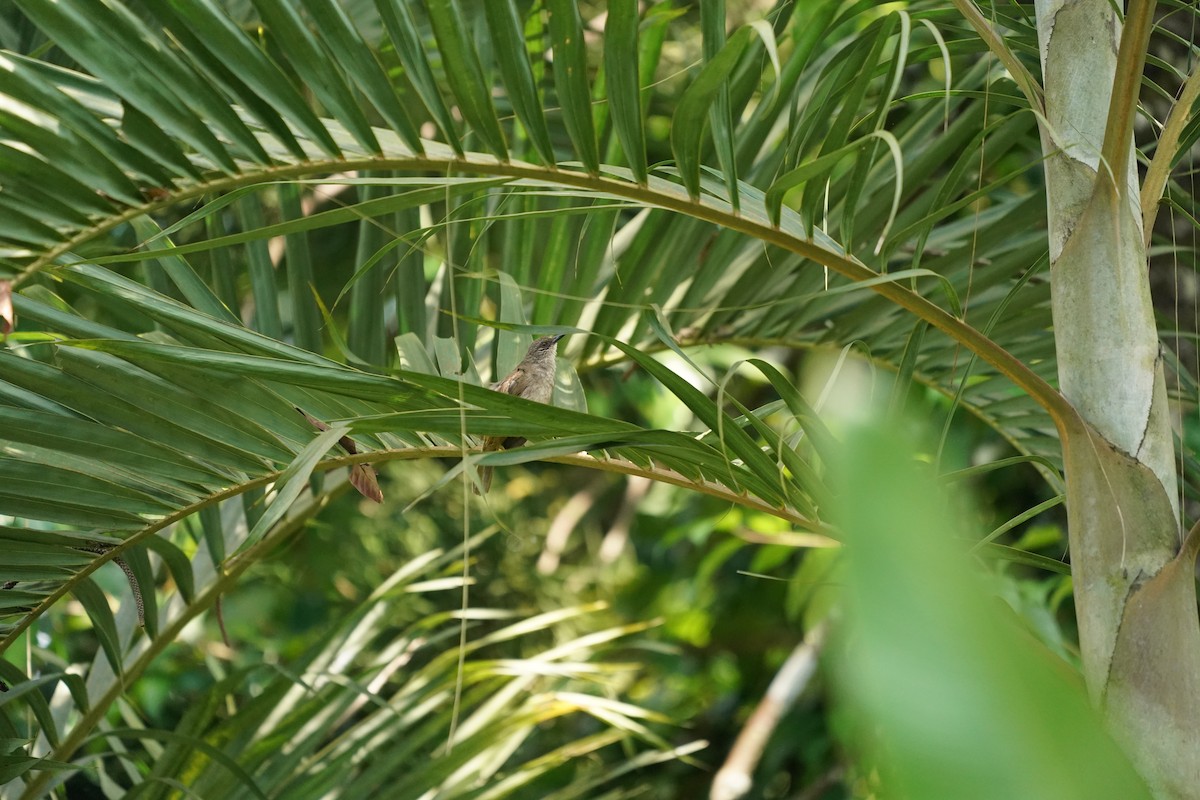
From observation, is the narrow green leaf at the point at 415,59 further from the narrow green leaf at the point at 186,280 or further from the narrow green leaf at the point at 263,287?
the narrow green leaf at the point at 263,287

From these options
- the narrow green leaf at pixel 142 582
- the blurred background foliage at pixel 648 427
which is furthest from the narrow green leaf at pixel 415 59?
the narrow green leaf at pixel 142 582

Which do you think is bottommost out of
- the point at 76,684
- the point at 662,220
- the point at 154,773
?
the point at 154,773

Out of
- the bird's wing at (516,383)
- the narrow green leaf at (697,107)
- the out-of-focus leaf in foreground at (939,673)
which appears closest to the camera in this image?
the out-of-focus leaf in foreground at (939,673)

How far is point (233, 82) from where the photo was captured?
41cm

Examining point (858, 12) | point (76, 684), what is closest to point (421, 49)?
point (858, 12)

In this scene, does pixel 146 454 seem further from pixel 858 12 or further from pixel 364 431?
pixel 858 12

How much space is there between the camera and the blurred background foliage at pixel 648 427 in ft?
0.50

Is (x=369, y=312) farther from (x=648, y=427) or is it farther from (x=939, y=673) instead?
(x=939, y=673)

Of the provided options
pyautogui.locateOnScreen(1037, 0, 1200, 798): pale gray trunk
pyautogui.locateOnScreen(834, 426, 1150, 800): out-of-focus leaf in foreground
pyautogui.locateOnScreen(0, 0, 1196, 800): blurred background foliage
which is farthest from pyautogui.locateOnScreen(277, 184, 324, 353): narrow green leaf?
pyautogui.locateOnScreen(834, 426, 1150, 800): out-of-focus leaf in foreground

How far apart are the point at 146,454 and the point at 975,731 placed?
53cm

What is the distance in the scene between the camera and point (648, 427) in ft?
2.96

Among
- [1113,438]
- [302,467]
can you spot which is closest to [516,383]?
[302,467]

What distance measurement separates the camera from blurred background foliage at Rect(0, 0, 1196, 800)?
0.50 ft

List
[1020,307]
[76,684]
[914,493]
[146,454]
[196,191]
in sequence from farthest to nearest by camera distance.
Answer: [1020,307]
[76,684]
[146,454]
[196,191]
[914,493]
